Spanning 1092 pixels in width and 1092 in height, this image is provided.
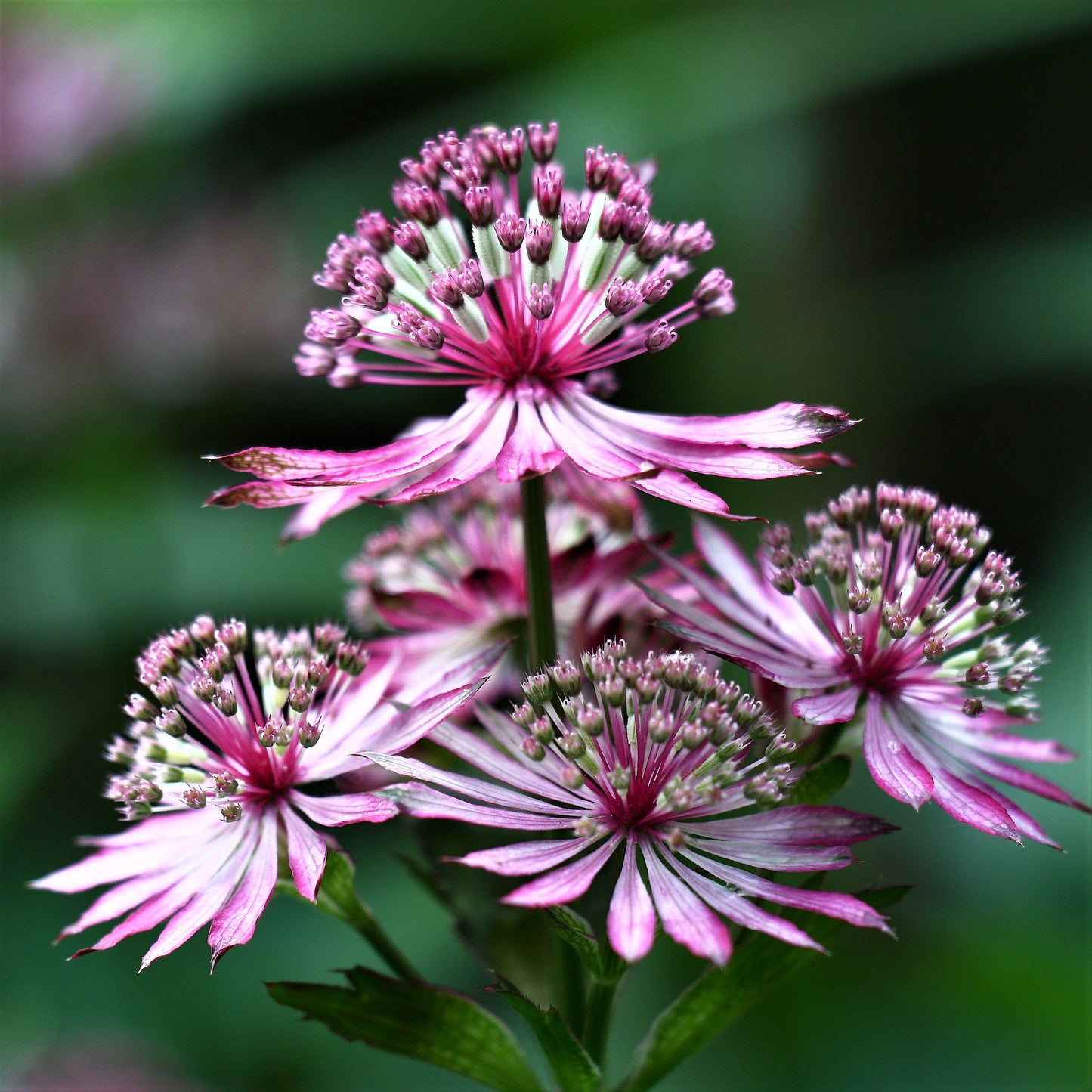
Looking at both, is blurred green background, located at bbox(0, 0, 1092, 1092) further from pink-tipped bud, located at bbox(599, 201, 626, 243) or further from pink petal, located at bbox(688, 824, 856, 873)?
pink-tipped bud, located at bbox(599, 201, 626, 243)

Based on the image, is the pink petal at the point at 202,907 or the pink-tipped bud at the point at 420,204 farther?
the pink-tipped bud at the point at 420,204

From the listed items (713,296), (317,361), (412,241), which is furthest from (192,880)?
(713,296)

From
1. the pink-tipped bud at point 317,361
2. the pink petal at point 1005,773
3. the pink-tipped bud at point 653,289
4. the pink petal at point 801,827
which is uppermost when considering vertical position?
the pink-tipped bud at point 317,361

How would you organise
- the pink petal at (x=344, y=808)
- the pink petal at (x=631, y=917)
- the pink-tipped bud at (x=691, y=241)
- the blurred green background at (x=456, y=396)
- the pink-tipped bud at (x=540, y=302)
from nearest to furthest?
the pink petal at (x=631, y=917), the pink petal at (x=344, y=808), the pink-tipped bud at (x=540, y=302), the pink-tipped bud at (x=691, y=241), the blurred green background at (x=456, y=396)

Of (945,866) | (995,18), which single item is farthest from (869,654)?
(995,18)

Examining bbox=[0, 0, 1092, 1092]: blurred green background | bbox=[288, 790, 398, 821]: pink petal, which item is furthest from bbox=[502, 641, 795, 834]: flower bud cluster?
bbox=[0, 0, 1092, 1092]: blurred green background

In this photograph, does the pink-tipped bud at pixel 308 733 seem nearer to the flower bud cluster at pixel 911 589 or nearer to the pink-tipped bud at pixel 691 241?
the flower bud cluster at pixel 911 589

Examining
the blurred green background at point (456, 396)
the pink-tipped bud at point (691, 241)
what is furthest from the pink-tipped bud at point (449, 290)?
the blurred green background at point (456, 396)
